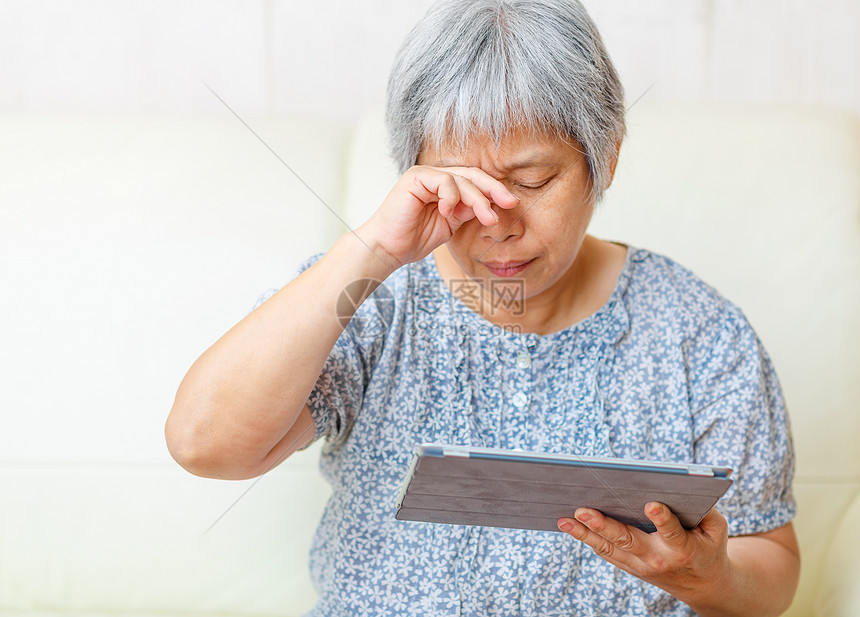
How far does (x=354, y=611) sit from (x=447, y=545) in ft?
0.46

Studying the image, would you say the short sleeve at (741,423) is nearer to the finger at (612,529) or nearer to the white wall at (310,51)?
the finger at (612,529)

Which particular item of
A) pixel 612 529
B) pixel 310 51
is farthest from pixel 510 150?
pixel 310 51

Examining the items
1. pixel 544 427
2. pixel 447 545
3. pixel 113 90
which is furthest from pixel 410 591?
pixel 113 90

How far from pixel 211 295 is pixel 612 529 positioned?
2.32 ft

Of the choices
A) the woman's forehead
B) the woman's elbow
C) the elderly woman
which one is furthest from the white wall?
the woman's elbow

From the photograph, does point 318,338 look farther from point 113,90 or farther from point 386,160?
point 113,90

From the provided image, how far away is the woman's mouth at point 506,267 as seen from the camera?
0.97 metres

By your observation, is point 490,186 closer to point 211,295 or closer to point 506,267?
point 506,267

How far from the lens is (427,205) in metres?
0.93

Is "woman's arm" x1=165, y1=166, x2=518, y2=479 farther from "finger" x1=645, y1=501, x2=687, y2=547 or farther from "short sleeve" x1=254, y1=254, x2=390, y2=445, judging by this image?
"finger" x1=645, y1=501, x2=687, y2=547

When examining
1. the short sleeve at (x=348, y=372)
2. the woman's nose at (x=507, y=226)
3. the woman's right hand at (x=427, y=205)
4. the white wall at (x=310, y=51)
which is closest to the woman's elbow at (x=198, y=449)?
the short sleeve at (x=348, y=372)

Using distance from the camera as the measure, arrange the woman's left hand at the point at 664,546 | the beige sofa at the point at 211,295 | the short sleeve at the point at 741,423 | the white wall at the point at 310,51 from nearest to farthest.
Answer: the woman's left hand at the point at 664,546 → the short sleeve at the point at 741,423 → the beige sofa at the point at 211,295 → the white wall at the point at 310,51

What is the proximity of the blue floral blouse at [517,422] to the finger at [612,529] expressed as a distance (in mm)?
170

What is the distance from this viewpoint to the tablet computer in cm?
70
